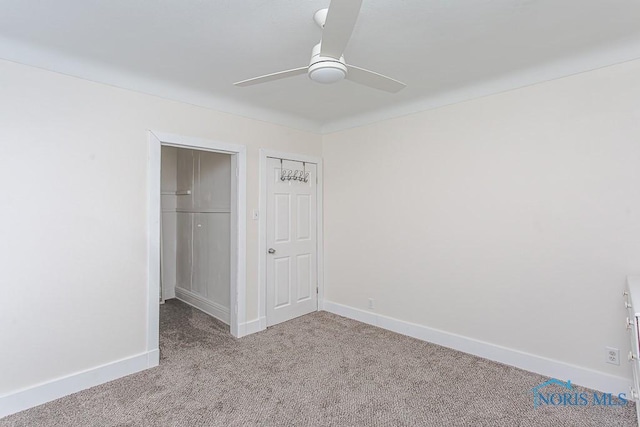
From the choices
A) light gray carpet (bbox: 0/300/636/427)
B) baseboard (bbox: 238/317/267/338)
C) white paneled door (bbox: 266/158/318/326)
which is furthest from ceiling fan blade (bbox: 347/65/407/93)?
baseboard (bbox: 238/317/267/338)

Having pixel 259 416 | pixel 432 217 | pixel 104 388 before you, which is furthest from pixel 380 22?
pixel 104 388

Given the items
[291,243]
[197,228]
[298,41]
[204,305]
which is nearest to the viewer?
[298,41]

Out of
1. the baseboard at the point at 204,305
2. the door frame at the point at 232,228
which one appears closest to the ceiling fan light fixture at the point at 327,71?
the door frame at the point at 232,228

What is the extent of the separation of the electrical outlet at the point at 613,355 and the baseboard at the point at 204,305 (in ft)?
11.5

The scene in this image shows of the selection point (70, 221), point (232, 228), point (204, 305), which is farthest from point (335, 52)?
point (204, 305)

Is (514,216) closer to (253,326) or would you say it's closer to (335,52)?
(335,52)

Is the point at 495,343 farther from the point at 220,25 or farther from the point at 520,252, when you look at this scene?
the point at 220,25

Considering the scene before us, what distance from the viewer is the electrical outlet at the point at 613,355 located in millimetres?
2256

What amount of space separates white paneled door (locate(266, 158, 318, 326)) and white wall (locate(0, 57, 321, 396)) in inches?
52.4

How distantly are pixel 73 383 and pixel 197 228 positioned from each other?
2341 millimetres

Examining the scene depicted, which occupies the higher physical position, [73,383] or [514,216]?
[514,216]

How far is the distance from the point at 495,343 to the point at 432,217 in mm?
1258

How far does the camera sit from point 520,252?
267cm

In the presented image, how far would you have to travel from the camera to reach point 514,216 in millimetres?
2695
